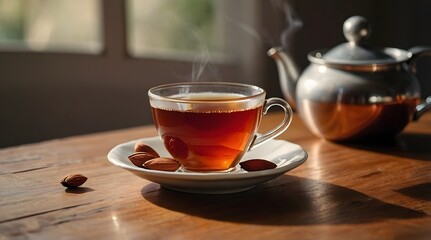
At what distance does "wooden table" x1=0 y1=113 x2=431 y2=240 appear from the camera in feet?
2.74

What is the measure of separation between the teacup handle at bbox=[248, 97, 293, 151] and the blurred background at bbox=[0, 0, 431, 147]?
3.68 feet

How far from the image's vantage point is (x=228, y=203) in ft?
3.08

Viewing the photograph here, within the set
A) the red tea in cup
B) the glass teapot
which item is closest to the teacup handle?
the red tea in cup

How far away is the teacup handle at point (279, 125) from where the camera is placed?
1.08m

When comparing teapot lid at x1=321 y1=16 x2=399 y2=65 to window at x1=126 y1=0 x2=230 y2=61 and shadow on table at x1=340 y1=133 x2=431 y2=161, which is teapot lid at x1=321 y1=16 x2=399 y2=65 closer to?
shadow on table at x1=340 y1=133 x2=431 y2=161

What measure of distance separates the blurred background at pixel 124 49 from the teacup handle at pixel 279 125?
3.68ft

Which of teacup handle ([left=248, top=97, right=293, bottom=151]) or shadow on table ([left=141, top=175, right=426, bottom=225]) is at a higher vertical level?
teacup handle ([left=248, top=97, right=293, bottom=151])

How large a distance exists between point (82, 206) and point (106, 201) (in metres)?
0.04

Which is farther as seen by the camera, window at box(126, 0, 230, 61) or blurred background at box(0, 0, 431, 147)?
window at box(126, 0, 230, 61)

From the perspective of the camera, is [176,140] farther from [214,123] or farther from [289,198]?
[289,198]

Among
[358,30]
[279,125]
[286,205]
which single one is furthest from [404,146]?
[286,205]

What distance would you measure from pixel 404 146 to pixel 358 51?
209 mm

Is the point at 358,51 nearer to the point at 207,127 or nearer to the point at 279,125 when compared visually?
the point at 279,125

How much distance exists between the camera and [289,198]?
3.17 feet
